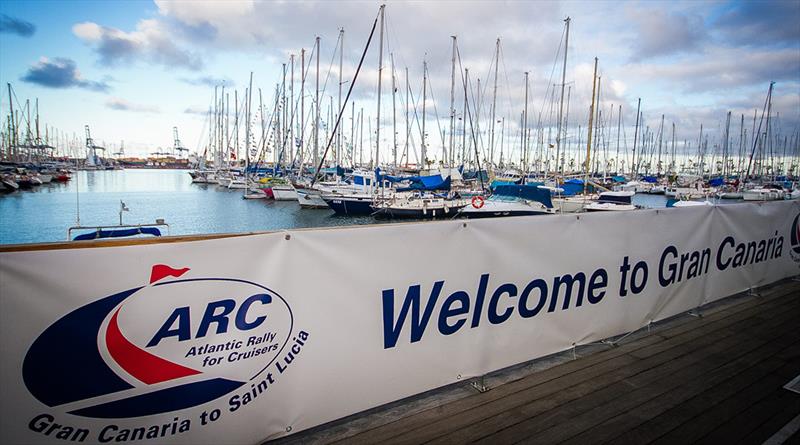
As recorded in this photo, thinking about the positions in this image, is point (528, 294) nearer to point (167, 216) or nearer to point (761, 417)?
point (761, 417)

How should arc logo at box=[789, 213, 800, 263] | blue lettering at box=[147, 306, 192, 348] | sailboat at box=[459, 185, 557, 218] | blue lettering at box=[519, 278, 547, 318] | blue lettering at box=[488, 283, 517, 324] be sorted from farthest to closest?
sailboat at box=[459, 185, 557, 218], arc logo at box=[789, 213, 800, 263], blue lettering at box=[519, 278, 547, 318], blue lettering at box=[488, 283, 517, 324], blue lettering at box=[147, 306, 192, 348]

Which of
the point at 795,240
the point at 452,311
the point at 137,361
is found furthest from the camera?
the point at 795,240

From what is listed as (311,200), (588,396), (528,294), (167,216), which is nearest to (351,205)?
(311,200)

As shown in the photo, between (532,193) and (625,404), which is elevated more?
(532,193)

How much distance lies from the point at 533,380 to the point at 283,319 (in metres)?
2.27

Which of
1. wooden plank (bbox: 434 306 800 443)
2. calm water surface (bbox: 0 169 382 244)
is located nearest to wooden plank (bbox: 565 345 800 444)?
wooden plank (bbox: 434 306 800 443)

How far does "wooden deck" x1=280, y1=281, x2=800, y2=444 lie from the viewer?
2682 millimetres

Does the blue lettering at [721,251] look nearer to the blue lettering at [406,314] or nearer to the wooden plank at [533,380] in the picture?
the wooden plank at [533,380]

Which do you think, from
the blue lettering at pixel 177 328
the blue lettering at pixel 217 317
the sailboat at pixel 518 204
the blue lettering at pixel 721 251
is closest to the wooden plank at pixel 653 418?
the blue lettering at pixel 721 251

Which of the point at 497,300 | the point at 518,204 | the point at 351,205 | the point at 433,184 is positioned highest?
the point at 433,184

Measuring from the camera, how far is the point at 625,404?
3084 mm

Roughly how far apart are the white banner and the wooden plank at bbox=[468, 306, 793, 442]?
586 mm

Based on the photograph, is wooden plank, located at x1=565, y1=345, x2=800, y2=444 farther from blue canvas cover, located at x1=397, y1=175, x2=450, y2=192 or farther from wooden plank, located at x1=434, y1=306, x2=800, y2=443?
blue canvas cover, located at x1=397, y1=175, x2=450, y2=192

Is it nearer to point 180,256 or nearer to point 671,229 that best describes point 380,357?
point 180,256
